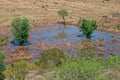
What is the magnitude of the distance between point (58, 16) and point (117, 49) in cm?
3186

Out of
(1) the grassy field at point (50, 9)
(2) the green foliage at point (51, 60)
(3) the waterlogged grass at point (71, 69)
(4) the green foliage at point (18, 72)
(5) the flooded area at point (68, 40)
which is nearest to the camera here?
(3) the waterlogged grass at point (71, 69)

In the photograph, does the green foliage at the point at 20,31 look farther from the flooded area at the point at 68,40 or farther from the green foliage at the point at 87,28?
the green foliage at the point at 87,28

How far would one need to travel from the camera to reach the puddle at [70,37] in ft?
227

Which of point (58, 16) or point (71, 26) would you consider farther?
point (58, 16)

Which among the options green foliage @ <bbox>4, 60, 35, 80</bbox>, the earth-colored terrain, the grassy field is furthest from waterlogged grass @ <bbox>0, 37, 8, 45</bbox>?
green foliage @ <bbox>4, 60, 35, 80</bbox>

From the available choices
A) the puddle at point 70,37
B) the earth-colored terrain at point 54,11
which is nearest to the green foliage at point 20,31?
the puddle at point 70,37

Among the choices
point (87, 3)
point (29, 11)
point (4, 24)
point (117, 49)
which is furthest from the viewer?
point (87, 3)

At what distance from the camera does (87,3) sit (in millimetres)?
114938

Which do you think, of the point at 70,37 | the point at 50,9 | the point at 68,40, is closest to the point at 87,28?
the point at 70,37

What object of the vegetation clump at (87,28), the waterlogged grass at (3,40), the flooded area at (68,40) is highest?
the vegetation clump at (87,28)

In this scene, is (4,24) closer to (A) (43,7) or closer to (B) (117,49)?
(A) (43,7)

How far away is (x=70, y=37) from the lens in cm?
7638

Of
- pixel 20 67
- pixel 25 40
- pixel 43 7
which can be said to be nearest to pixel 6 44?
pixel 25 40

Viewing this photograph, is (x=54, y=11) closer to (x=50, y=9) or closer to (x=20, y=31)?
(x=50, y=9)
